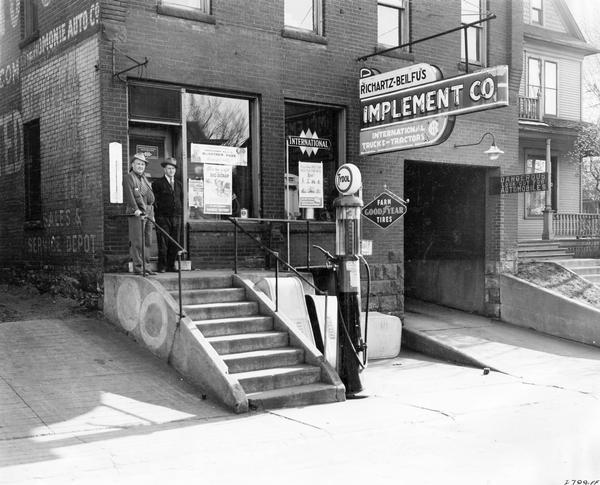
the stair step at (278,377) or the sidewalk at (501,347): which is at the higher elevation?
the stair step at (278,377)

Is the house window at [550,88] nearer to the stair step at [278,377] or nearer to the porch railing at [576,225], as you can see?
the porch railing at [576,225]

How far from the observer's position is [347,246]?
9.91 metres

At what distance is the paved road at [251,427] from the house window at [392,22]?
698cm

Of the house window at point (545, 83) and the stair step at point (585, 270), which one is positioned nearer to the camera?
the stair step at point (585, 270)

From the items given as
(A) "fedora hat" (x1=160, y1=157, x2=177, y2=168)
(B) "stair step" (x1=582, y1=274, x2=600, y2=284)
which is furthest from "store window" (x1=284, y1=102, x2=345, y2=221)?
(B) "stair step" (x1=582, y1=274, x2=600, y2=284)

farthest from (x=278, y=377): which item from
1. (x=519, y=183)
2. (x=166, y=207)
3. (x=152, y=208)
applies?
(x=519, y=183)

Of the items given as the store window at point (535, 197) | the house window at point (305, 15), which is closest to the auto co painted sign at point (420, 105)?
the house window at point (305, 15)

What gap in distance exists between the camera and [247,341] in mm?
9461

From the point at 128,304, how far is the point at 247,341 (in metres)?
1.95

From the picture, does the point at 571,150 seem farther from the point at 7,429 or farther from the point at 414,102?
the point at 7,429

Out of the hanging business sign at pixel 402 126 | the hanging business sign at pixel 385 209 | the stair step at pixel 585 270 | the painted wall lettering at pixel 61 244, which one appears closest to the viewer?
the painted wall lettering at pixel 61 244

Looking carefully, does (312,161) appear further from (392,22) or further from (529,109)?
(529,109)

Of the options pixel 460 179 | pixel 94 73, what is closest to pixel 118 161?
pixel 94 73

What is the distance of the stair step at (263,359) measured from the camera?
902cm
